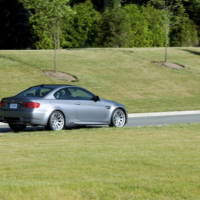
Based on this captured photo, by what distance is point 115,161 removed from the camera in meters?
12.1

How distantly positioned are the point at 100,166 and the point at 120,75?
102ft

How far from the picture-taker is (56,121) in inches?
784

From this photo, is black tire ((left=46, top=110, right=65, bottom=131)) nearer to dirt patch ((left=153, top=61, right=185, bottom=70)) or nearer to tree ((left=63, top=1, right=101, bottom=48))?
dirt patch ((left=153, top=61, right=185, bottom=70))

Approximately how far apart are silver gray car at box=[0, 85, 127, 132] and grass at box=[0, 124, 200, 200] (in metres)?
2.13

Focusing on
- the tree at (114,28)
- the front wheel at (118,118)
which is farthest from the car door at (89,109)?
the tree at (114,28)

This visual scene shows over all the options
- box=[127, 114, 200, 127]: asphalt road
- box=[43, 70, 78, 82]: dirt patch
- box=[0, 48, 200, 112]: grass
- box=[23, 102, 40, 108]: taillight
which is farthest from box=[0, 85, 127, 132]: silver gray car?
box=[43, 70, 78, 82]: dirt patch

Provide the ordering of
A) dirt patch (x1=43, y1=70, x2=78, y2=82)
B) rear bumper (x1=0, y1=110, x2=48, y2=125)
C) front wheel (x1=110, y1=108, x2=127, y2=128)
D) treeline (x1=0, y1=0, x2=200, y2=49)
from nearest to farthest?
rear bumper (x1=0, y1=110, x2=48, y2=125)
front wheel (x1=110, y1=108, x2=127, y2=128)
dirt patch (x1=43, y1=70, x2=78, y2=82)
treeline (x1=0, y1=0, x2=200, y2=49)

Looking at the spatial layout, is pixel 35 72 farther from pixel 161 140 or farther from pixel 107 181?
pixel 107 181

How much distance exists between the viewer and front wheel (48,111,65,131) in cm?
1969

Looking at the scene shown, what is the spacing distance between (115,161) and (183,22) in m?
50.5

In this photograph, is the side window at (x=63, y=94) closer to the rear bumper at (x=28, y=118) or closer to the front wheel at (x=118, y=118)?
the rear bumper at (x=28, y=118)

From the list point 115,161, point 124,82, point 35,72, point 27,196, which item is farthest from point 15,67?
point 27,196

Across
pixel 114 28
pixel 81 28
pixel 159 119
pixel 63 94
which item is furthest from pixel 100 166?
pixel 81 28

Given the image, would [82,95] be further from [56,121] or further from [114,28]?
[114,28]
